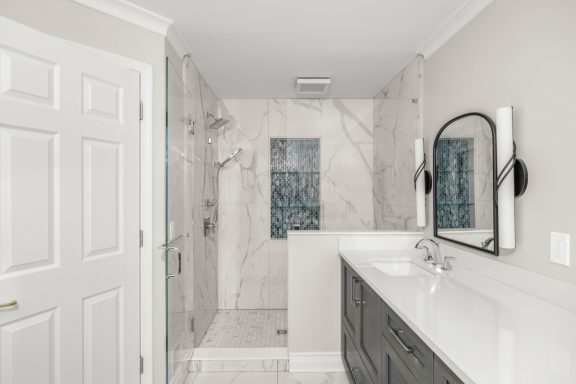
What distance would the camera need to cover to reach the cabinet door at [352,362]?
1.95 m

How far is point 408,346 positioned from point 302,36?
197 cm

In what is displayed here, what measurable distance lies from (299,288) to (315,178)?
159 cm

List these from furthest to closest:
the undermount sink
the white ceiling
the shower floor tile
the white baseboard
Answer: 1. the shower floor tile
2. the white baseboard
3. the undermount sink
4. the white ceiling

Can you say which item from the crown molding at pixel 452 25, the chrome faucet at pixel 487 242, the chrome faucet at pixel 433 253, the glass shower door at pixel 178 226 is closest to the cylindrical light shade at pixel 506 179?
the chrome faucet at pixel 487 242

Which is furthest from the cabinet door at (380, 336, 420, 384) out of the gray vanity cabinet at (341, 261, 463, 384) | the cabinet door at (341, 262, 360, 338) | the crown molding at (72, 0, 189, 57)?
the crown molding at (72, 0, 189, 57)

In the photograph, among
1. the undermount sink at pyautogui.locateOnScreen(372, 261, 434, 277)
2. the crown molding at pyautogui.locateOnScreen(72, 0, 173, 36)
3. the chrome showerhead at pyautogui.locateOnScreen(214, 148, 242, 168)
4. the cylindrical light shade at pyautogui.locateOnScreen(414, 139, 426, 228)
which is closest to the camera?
the crown molding at pyautogui.locateOnScreen(72, 0, 173, 36)

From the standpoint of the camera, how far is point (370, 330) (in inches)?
70.8

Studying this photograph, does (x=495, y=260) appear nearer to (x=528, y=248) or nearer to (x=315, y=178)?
(x=528, y=248)

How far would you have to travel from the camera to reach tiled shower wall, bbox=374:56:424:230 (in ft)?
8.62

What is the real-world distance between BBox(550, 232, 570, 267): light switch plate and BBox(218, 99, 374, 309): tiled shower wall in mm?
2459

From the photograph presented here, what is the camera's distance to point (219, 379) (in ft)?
8.14

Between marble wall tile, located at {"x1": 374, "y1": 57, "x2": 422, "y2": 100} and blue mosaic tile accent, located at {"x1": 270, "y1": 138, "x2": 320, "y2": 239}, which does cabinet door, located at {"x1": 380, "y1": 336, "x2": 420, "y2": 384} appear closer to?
marble wall tile, located at {"x1": 374, "y1": 57, "x2": 422, "y2": 100}

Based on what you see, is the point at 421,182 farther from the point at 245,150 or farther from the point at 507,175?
the point at 245,150

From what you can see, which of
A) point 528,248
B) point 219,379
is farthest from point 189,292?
point 528,248
